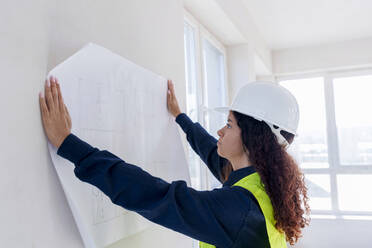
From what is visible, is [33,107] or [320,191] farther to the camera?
[320,191]

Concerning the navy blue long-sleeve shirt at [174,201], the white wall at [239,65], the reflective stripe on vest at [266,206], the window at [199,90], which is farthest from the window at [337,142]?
the navy blue long-sleeve shirt at [174,201]

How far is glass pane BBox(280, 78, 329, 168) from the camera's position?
3805 millimetres

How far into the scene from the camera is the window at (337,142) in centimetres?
364

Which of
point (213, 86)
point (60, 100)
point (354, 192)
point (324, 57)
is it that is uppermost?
point (324, 57)

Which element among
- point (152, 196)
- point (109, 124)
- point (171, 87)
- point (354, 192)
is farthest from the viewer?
point (354, 192)

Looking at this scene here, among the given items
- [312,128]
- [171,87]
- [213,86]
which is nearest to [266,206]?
[171,87]

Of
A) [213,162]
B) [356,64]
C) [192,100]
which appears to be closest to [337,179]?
[356,64]

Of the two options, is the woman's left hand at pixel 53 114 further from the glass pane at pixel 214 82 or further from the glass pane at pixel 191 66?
the glass pane at pixel 214 82

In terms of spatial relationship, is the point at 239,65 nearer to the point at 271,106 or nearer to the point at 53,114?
the point at 271,106

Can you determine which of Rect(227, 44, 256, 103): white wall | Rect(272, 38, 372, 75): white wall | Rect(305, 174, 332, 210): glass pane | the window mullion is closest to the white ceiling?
Rect(272, 38, 372, 75): white wall

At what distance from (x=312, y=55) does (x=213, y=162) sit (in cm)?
296

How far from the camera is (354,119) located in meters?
3.68

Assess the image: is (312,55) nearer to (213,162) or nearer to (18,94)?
(213,162)

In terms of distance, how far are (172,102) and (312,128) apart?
10.1 ft
